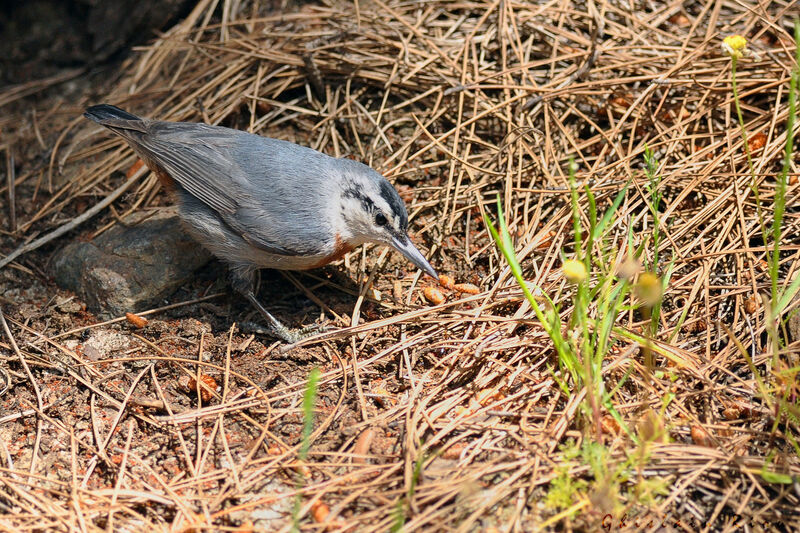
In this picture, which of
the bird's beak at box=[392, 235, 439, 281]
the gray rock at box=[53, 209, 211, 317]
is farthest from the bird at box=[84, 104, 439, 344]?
the gray rock at box=[53, 209, 211, 317]

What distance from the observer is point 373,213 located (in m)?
3.73

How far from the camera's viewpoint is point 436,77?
180 inches

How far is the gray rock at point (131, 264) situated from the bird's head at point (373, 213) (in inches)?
37.9

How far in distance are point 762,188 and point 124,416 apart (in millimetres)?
3316

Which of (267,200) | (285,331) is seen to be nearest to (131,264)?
(267,200)

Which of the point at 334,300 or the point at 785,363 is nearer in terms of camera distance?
the point at 785,363

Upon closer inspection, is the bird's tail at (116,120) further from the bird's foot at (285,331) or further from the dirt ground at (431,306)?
the bird's foot at (285,331)

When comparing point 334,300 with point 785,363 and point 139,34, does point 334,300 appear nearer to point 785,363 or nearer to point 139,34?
point 785,363

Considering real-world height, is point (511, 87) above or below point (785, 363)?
above

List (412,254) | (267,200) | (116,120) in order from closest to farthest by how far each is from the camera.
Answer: (412,254), (267,200), (116,120)

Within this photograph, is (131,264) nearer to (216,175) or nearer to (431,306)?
(216,175)

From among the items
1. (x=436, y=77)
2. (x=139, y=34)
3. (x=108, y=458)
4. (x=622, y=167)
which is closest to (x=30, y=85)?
(x=139, y=34)

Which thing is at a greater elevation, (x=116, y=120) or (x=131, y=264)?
(x=116, y=120)

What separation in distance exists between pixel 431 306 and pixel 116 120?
6.66ft
